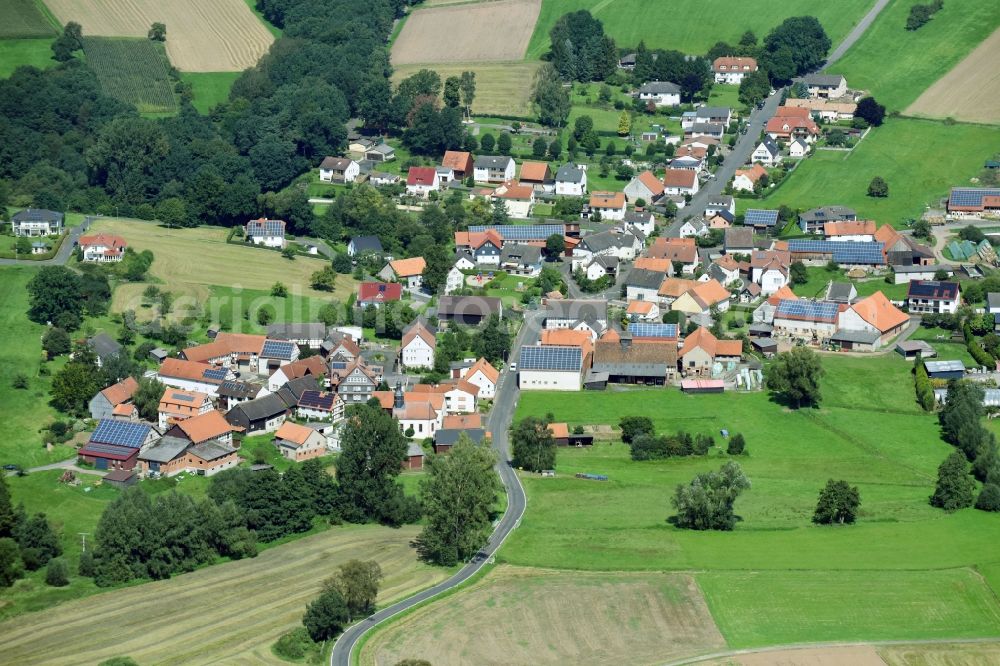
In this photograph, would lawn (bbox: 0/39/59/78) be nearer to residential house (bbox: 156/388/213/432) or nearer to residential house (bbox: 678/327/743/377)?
residential house (bbox: 156/388/213/432)

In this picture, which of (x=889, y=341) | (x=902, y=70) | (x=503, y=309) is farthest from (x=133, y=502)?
(x=902, y=70)

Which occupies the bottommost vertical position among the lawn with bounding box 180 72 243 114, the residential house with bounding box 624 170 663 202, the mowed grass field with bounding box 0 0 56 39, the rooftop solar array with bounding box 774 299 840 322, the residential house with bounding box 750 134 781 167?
the rooftop solar array with bounding box 774 299 840 322

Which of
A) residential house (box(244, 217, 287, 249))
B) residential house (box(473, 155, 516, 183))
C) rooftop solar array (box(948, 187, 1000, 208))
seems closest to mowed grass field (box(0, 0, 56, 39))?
residential house (box(244, 217, 287, 249))

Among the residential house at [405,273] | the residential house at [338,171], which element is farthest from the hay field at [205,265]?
the residential house at [338,171]

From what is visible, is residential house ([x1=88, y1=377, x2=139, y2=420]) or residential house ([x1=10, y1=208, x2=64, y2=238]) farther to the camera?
residential house ([x1=10, y1=208, x2=64, y2=238])

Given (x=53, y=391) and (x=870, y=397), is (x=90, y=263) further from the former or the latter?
(x=870, y=397)

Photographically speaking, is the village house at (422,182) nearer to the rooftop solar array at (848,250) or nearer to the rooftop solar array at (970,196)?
the rooftop solar array at (848,250)
